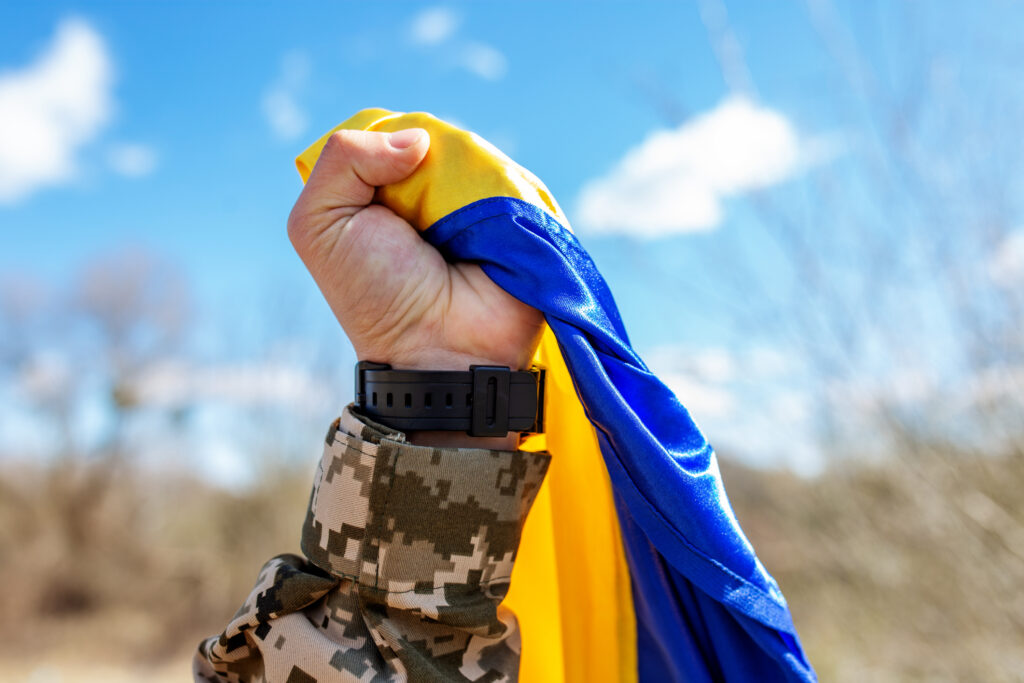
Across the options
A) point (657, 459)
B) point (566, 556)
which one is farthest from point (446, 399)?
point (566, 556)

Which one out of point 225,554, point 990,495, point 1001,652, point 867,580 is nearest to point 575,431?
point 990,495

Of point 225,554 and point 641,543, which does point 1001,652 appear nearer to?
point 641,543

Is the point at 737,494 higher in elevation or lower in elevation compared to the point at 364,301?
higher

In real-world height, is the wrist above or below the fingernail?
below

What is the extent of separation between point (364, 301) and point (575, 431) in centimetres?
38

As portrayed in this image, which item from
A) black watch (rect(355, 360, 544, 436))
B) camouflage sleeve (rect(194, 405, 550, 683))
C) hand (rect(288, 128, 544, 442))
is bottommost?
camouflage sleeve (rect(194, 405, 550, 683))

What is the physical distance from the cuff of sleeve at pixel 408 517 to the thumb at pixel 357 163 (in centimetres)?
29

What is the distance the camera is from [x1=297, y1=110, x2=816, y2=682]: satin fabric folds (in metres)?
0.89

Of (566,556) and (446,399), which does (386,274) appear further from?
(566,556)

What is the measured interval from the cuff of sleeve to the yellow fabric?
23 centimetres

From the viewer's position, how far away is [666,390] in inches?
37.2

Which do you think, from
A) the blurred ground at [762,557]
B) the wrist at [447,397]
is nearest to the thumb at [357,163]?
the wrist at [447,397]

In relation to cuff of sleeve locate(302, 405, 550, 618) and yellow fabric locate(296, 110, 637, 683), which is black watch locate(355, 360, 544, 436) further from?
yellow fabric locate(296, 110, 637, 683)

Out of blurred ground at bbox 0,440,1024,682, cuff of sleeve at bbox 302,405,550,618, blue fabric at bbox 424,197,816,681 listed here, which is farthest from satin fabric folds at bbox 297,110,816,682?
blurred ground at bbox 0,440,1024,682
